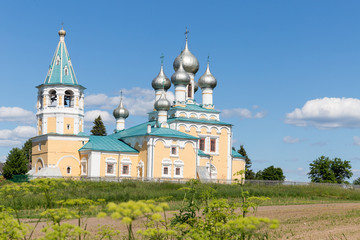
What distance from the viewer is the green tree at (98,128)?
5472 cm

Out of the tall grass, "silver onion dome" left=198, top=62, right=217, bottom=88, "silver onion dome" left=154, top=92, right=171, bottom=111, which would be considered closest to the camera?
the tall grass

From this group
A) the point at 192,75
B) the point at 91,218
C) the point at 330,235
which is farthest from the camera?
the point at 192,75

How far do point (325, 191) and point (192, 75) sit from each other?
1844 centimetres

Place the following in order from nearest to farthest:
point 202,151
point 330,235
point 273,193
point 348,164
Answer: point 330,235
point 273,193
point 202,151
point 348,164

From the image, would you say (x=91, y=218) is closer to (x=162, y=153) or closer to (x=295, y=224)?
(x=295, y=224)

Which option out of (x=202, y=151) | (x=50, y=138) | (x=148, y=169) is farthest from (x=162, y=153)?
(x=50, y=138)

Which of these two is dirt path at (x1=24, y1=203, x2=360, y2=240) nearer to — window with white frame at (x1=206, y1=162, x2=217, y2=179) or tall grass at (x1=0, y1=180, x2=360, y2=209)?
tall grass at (x1=0, y1=180, x2=360, y2=209)

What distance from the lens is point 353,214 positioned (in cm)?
1755

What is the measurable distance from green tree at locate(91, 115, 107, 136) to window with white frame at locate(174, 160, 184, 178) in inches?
716

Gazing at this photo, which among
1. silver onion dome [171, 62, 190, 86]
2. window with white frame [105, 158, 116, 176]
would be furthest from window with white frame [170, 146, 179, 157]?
silver onion dome [171, 62, 190, 86]

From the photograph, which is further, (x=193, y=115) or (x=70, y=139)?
(x=193, y=115)

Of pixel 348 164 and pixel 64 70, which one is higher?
pixel 64 70

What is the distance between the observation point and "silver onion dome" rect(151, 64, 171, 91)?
4531 centimetres

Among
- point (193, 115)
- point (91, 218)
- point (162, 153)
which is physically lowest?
point (91, 218)
